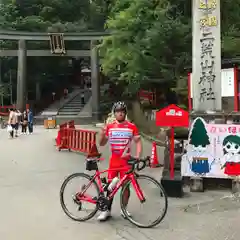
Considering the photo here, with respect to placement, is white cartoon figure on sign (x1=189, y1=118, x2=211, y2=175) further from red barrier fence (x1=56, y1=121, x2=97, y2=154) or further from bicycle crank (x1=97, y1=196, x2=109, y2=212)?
red barrier fence (x1=56, y1=121, x2=97, y2=154)

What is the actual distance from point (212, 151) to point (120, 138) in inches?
108

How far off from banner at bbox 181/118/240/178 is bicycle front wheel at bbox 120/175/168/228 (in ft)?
7.83

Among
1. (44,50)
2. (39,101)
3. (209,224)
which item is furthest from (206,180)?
(39,101)

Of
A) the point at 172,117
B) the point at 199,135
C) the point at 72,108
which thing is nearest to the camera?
the point at 172,117

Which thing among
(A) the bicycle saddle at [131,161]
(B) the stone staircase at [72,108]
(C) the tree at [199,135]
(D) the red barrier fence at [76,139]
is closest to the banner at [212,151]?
(C) the tree at [199,135]

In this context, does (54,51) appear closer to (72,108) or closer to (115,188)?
(72,108)

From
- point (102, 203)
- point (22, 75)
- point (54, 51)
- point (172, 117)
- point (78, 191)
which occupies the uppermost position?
point (54, 51)

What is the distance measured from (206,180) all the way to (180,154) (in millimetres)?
759

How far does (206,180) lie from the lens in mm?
8375

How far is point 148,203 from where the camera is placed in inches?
239

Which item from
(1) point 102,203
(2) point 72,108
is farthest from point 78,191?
(2) point 72,108

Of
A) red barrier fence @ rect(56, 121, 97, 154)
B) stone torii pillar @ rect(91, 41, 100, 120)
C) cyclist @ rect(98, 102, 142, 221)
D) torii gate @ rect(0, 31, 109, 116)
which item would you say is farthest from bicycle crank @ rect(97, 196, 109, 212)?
stone torii pillar @ rect(91, 41, 100, 120)

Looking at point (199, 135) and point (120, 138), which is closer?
point (120, 138)

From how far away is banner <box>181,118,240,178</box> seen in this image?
26.6 feet
